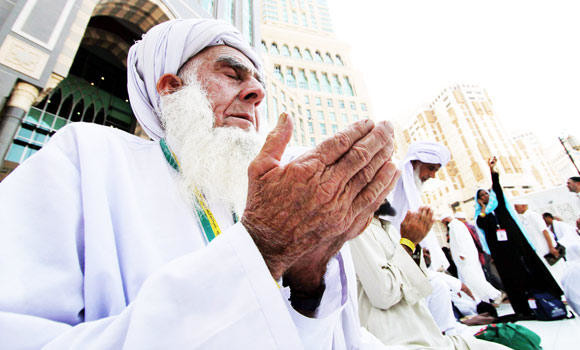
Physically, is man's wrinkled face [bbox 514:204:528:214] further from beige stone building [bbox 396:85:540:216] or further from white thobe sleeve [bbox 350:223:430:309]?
beige stone building [bbox 396:85:540:216]

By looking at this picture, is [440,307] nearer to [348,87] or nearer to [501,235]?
[501,235]

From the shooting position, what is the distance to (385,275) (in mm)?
1614

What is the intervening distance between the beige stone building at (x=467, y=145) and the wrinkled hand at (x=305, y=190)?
102 feet

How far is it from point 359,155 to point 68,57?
19.4 feet

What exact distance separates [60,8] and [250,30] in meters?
7.05

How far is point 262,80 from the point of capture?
1769 mm

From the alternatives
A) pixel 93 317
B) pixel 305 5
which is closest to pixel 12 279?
pixel 93 317

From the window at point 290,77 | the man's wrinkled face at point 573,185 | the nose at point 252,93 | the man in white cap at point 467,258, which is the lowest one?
the man in white cap at point 467,258

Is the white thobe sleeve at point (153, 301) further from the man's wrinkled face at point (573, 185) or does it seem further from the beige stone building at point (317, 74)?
the beige stone building at point (317, 74)

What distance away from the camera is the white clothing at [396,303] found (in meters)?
1.55

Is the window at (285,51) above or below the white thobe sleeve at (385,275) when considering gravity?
above

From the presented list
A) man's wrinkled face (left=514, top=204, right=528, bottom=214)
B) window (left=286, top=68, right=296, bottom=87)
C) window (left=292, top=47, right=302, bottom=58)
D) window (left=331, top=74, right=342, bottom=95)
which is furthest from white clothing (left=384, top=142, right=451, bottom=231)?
window (left=292, top=47, right=302, bottom=58)

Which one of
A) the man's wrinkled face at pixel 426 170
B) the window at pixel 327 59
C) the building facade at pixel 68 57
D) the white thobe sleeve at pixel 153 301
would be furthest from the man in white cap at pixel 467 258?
the window at pixel 327 59

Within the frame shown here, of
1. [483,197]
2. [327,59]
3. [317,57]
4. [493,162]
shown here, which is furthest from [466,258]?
[327,59]
